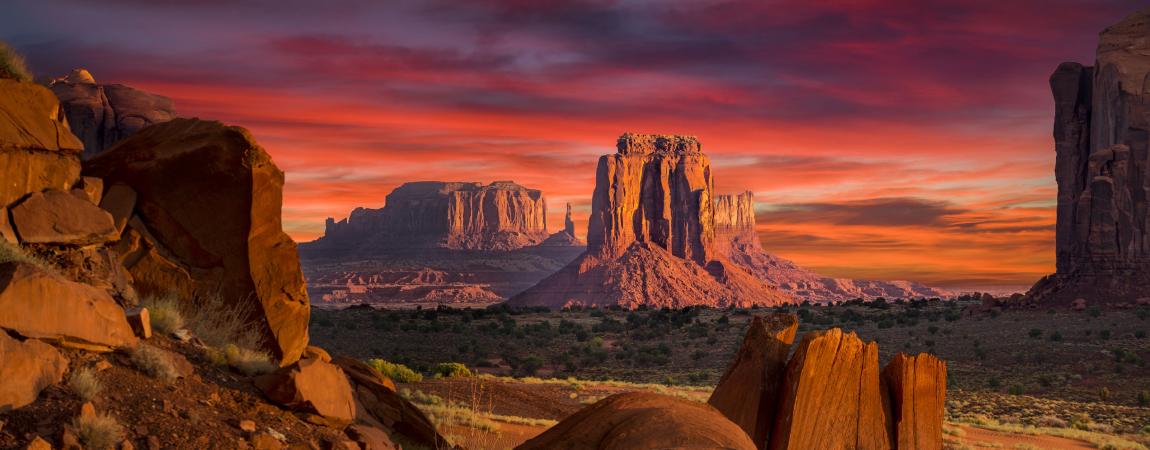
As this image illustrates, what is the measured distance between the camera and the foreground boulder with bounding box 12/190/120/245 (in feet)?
34.8

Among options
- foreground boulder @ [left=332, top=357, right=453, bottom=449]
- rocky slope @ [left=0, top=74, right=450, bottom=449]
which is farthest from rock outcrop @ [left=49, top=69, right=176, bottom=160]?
foreground boulder @ [left=332, top=357, right=453, bottom=449]

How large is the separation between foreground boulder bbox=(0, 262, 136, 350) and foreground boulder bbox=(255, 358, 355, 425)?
158cm

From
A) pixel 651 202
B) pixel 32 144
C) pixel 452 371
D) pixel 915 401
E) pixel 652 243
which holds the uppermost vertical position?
pixel 651 202

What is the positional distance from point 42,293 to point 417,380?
22.5m

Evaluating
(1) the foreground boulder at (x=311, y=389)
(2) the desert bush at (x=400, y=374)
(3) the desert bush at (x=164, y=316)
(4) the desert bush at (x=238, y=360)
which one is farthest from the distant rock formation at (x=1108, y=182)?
(3) the desert bush at (x=164, y=316)

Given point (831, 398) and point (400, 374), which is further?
point (400, 374)

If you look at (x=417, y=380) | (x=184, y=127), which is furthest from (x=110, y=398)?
(x=417, y=380)

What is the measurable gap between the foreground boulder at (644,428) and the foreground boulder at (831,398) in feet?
11.6

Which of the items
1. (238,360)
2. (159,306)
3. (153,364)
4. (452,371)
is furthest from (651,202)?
(153,364)

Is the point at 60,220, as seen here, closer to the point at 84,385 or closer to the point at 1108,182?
the point at 84,385

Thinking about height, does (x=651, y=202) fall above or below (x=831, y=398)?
above

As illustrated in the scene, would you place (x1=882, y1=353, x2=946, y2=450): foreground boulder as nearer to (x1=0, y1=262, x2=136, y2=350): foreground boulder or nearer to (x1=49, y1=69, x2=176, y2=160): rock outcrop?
(x1=0, y1=262, x2=136, y2=350): foreground boulder

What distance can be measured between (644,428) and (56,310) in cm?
575

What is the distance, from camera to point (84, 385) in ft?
27.5
